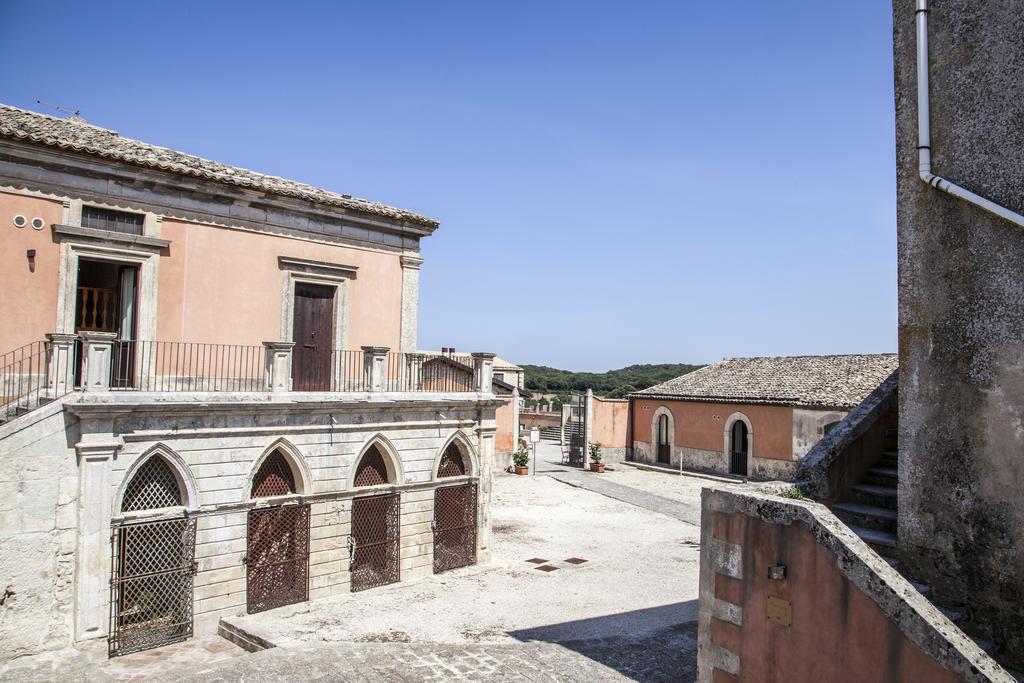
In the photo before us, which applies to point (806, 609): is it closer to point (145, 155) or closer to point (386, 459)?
point (386, 459)

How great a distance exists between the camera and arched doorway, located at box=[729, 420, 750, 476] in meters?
29.8

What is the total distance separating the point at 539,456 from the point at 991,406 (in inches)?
1229

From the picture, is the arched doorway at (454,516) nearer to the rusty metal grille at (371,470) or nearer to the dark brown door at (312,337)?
the rusty metal grille at (371,470)

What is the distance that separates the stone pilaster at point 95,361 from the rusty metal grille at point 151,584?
2.21 meters

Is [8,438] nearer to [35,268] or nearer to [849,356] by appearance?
[35,268]

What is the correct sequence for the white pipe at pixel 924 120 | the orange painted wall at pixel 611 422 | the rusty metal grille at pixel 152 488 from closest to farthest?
the white pipe at pixel 924 120, the rusty metal grille at pixel 152 488, the orange painted wall at pixel 611 422

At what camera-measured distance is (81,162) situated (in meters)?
12.3

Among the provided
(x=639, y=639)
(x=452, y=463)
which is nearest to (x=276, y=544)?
(x=452, y=463)

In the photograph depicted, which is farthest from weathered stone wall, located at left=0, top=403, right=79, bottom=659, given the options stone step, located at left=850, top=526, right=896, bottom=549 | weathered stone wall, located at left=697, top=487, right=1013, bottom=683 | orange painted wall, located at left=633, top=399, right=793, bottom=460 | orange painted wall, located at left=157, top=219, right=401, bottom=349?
orange painted wall, located at left=633, top=399, right=793, bottom=460

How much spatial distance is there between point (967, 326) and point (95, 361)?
1113cm

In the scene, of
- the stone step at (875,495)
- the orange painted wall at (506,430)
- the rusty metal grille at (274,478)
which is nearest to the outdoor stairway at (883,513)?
the stone step at (875,495)

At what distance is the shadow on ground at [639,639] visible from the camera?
31.0 feet

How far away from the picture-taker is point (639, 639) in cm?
1084

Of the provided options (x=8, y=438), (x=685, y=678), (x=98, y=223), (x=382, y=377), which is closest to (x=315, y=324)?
(x=382, y=377)
